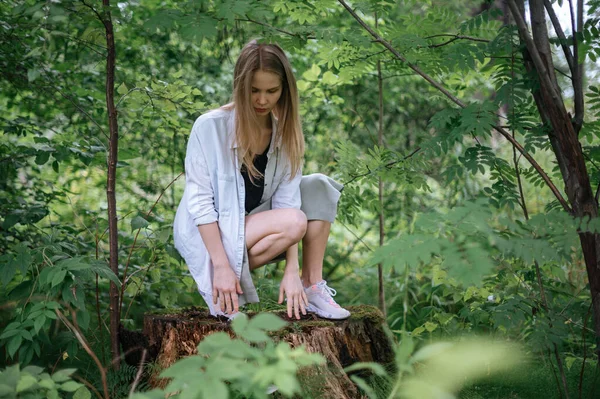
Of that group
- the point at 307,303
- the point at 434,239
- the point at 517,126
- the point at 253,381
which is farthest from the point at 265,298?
the point at 253,381

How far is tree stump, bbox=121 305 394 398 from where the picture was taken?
7.61 ft

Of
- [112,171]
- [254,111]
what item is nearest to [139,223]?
[112,171]

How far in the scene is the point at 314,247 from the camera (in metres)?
2.76

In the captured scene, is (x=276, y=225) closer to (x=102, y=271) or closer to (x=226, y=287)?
(x=226, y=287)

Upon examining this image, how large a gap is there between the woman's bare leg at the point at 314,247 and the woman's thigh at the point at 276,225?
16 centimetres

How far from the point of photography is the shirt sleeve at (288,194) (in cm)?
270

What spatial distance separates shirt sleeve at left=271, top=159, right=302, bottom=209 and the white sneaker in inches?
14.9

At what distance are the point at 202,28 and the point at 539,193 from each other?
13.4ft

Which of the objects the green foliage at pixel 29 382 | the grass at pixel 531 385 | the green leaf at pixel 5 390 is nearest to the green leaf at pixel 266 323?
the green foliage at pixel 29 382

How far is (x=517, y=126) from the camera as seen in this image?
88.8 inches

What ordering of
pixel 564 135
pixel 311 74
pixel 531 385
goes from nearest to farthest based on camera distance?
pixel 564 135 < pixel 531 385 < pixel 311 74

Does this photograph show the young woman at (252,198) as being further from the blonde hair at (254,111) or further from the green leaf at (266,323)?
the green leaf at (266,323)

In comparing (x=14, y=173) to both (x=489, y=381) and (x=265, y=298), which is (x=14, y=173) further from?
(x=489, y=381)

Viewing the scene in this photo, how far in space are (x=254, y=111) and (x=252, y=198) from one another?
430 mm
